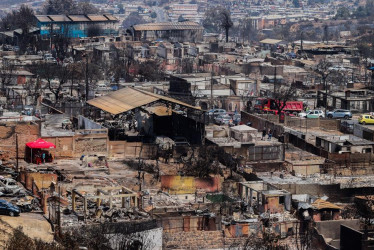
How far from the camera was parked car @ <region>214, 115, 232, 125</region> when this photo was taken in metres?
33.7

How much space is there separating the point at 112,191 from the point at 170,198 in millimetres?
1536

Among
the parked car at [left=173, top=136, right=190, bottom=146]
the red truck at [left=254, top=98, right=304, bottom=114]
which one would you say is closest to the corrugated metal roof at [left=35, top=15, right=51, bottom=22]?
the red truck at [left=254, top=98, right=304, bottom=114]

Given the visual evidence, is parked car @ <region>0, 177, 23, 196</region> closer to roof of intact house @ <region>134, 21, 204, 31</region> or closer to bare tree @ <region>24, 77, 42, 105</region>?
bare tree @ <region>24, 77, 42, 105</region>

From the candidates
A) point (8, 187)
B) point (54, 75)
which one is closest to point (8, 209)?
point (8, 187)

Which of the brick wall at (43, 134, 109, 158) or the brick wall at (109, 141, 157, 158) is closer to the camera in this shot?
the brick wall at (43, 134, 109, 158)

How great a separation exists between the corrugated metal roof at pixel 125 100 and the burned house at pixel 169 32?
33.4 meters

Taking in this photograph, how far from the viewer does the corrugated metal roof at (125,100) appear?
98.0ft

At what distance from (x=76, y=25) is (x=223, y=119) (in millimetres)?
32833

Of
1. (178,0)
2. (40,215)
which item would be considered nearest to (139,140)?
(40,215)

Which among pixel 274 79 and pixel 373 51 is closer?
pixel 274 79

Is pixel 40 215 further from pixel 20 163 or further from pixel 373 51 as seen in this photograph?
pixel 373 51

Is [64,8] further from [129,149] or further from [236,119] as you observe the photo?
[129,149]

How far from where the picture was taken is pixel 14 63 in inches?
1898

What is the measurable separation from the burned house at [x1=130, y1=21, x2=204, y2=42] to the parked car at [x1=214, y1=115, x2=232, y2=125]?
3147 cm
